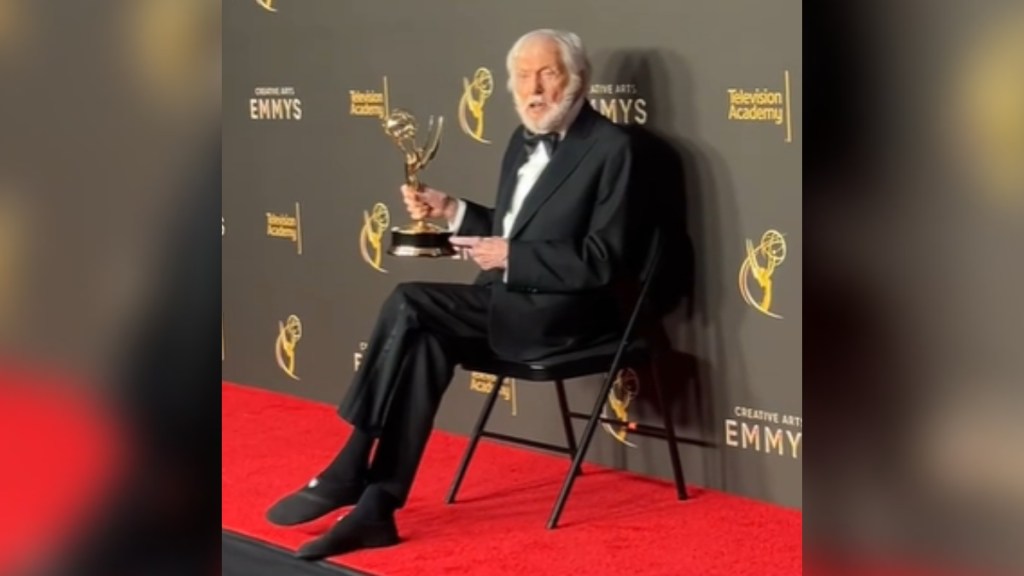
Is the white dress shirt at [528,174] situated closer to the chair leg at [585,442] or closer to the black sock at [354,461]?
the chair leg at [585,442]

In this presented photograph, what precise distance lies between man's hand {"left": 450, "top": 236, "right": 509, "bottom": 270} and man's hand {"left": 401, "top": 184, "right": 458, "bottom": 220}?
17 centimetres

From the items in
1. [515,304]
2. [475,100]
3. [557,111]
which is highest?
[475,100]

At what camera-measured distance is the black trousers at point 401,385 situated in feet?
9.50

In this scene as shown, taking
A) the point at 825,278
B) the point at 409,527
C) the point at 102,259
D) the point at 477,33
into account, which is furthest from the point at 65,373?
the point at 477,33

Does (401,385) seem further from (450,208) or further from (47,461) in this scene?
(47,461)

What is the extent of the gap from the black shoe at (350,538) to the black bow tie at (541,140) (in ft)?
3.12

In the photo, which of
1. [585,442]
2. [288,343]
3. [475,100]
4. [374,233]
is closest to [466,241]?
[585,442]

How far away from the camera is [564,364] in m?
2.92

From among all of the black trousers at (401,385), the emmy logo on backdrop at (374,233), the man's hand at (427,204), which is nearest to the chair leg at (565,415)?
the black trousers at (401,385)

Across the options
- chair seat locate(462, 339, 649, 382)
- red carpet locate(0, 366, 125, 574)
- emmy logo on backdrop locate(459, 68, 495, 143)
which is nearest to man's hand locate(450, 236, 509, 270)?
chair seat locate(462, 339, 649, 382)

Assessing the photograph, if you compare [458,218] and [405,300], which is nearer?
[405,300]

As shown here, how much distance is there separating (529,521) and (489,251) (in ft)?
2.11

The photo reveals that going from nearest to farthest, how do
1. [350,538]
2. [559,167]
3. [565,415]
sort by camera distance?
[350,538] → [559,167] → [565,415]

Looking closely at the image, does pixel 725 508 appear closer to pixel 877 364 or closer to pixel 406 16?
pixel 406 16
